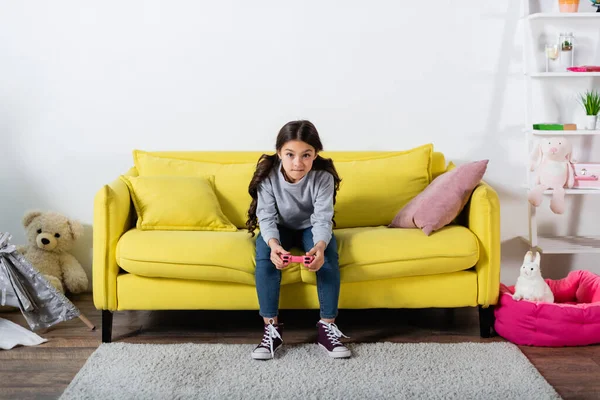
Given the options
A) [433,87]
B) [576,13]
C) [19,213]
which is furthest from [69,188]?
[576,13]

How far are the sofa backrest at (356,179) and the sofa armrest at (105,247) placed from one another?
531 mm

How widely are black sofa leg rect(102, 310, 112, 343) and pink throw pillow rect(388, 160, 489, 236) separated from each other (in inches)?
47.8

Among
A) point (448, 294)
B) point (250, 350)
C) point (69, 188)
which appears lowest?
point (250, 350)

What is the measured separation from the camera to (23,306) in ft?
9.21

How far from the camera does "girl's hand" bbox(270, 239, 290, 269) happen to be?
258 centimetres

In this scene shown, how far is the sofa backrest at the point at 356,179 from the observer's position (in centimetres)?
317

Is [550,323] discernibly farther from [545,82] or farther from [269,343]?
[545,82]

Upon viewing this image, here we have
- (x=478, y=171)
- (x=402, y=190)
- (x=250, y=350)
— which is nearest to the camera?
(x=250, y=350)

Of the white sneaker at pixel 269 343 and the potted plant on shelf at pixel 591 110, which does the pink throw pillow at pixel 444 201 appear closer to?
the white sneaker at pixel 269 343

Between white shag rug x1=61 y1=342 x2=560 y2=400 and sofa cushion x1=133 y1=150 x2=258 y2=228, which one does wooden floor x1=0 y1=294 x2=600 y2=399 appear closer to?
white shag rug x1=61 y1=342 x2=560 y2=400

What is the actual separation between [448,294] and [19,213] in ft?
7.19

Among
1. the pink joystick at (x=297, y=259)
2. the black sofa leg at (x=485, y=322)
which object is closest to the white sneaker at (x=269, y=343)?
the pink joystick at (x=297, y=259)

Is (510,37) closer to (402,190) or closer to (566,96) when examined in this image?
(566,96)

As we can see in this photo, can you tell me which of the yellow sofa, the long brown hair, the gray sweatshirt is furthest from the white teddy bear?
the gray sweatshirt
